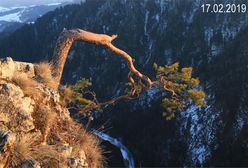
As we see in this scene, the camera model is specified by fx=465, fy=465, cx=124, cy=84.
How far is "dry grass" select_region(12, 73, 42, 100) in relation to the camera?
33.2 ft

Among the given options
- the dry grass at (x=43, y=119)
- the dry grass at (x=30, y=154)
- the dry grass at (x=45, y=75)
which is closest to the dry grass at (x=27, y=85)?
the dry grass at (x=43, y=119)

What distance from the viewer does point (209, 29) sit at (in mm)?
135500

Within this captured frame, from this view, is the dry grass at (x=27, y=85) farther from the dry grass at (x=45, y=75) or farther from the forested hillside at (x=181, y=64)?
the forested hillside at (x=181, y=64)

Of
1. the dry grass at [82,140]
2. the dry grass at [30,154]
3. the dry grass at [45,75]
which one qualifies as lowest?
the dry grass at [82,140]

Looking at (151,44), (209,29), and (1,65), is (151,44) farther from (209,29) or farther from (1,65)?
(1,65)

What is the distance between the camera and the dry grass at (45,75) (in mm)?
11595

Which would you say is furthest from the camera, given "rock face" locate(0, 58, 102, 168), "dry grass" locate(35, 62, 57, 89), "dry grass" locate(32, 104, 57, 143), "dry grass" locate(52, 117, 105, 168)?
"dry grass" locate(35, 62, 57, 89)

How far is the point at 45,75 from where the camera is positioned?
11.9 metres

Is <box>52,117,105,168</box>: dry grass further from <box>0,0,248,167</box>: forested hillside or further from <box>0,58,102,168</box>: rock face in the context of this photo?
<box>0,0,248,167</box>: forested hillside

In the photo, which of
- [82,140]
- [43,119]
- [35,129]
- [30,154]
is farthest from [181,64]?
[30,154]

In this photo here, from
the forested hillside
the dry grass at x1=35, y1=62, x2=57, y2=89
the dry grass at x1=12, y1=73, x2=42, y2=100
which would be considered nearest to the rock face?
the dry grass at x1=12, y1=73, x2=42, y2=100

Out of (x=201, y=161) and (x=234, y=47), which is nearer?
(x=201, y=161)

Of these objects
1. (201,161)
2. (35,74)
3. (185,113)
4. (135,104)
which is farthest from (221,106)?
(35,74)

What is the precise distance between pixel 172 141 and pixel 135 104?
27965 mm
